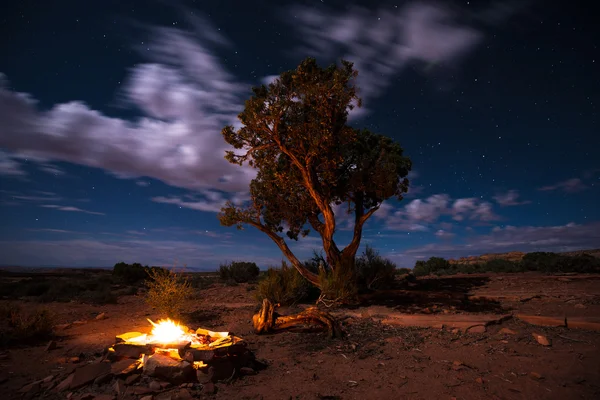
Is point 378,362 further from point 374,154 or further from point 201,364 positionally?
point 374,154

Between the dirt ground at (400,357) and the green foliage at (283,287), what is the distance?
1458 mm

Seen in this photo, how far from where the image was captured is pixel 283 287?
13016 mm

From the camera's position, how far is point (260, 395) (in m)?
5.04

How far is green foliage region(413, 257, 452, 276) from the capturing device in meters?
27.3

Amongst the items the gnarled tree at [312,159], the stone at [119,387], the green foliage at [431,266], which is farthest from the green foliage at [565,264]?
the stone at [119,387]

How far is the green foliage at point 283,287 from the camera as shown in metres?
12.5

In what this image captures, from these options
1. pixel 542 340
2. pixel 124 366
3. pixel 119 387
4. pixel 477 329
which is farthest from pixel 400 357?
pixel 124 366

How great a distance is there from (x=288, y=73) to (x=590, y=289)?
14056 millimetres

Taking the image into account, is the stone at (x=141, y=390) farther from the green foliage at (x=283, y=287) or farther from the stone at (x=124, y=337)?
the green foliage at (x=283, y=287)

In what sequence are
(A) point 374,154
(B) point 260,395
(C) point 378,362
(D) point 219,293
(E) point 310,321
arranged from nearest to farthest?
(B) point 260,395 < (C) point 378,362 < (E) point 310,321 < (A) point 374,154 < (D) point 219,293

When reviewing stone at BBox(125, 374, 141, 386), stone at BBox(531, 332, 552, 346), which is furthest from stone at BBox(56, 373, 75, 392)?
stone at BBox(531, 332, 552, 346)

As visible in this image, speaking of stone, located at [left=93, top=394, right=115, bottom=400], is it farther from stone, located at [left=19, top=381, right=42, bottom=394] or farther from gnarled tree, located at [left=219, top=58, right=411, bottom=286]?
gnarled tree, located at [left=219, top=58, right=411, bottom=286]

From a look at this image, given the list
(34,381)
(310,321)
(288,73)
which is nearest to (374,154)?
→ (288,73)

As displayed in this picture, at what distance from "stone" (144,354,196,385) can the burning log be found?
3.40 metres
